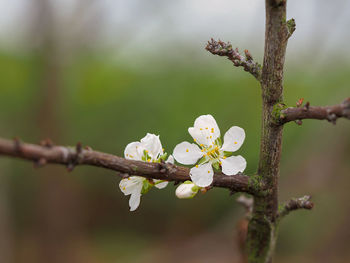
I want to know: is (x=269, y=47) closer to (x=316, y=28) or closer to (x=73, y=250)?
(x=316, y=28)

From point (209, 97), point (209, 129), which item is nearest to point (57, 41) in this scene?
point (209, 97)

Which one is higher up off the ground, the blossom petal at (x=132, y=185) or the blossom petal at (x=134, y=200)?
the blossom petal at (x=132, y=185)

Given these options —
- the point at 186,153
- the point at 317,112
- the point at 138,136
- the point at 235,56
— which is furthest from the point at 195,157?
the point at 138,136

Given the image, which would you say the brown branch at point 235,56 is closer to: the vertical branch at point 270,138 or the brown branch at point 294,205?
the vertical branch at point 270,138

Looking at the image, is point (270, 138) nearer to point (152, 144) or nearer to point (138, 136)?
point (152, 144)

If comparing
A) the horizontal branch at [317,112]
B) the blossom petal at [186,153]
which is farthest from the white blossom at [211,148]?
the horizontal branch at [317,112]

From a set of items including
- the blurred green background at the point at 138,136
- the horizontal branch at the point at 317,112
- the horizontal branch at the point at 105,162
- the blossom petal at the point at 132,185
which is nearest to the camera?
the horizontal branch at the point at 105,162
